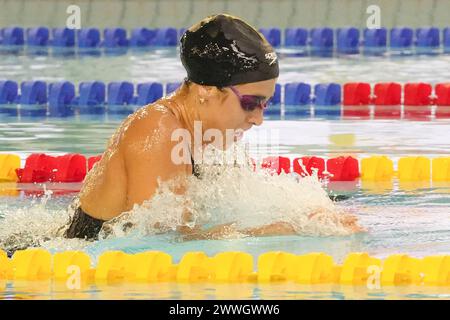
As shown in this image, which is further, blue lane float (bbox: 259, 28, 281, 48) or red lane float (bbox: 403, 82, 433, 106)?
blue lane float (bbox: 259, 28, 281, 48)

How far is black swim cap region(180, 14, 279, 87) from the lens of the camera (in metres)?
4.49

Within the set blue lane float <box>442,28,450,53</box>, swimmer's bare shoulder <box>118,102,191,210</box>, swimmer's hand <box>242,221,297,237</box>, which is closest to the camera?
swimmer's bare shoulder <box>118,102,191,210</box>

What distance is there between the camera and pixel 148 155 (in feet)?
14.4

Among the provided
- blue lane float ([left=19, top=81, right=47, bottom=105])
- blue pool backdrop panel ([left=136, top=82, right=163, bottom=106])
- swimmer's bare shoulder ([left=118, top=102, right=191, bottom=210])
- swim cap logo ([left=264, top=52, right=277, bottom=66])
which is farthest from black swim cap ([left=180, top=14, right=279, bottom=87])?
blue lane float ([left=19, top=81, right=47, bottom=105])

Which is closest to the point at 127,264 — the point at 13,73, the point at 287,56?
the point at 13,73

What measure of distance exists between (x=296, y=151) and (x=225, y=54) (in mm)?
3325

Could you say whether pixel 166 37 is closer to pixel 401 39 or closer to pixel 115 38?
pixel 115 38

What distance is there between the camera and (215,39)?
4488mm

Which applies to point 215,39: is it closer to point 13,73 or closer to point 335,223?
point 335,223

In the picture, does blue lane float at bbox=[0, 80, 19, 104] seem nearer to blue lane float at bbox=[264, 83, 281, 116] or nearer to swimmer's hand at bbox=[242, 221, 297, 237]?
blue lane float at bbox=[264, 83, 281, 116]

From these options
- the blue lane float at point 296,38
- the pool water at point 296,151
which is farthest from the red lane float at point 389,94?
the blue lane float at point 296,38

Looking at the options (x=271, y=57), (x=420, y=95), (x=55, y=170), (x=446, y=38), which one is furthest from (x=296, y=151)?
(x=446, y=38)

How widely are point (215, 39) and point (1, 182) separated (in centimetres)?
276

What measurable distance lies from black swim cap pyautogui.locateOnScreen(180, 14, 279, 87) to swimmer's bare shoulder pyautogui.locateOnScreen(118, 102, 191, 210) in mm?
233
